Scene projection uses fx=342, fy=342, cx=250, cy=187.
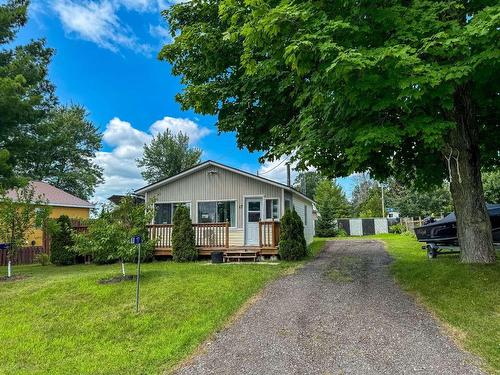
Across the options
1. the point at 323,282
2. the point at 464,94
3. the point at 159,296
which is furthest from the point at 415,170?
the point at 159,296

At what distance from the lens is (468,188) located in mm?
7664

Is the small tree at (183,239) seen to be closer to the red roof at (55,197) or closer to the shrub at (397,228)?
the red roof at (55,197)

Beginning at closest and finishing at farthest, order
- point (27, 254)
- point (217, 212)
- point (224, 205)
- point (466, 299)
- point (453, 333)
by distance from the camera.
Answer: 1. point (453, 333)
2. point (466, 299)
3. point (224, 205)
4. point (217, 212)
5. point (27, 254)

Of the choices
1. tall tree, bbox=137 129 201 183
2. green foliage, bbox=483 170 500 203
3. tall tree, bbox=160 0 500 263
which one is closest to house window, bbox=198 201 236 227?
tall tree, bbox=160 0 500 263

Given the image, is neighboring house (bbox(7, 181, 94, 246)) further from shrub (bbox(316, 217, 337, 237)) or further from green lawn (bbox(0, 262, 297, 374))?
shrub (bbox(316, 217, 337, 237))

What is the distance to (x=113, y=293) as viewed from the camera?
7551 mm

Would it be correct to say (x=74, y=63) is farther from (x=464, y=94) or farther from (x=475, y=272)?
(x=475, y=272)

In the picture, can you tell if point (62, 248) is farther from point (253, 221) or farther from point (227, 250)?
point (253, 221)

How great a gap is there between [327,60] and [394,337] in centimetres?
428

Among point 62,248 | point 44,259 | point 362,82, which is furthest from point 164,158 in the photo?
point 362,82

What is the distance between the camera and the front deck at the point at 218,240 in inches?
493

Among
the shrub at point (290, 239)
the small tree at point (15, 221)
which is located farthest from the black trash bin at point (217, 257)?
the small tree at point (15, 221)

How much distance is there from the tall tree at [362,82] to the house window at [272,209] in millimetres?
4092

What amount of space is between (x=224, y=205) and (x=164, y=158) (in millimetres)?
25250
